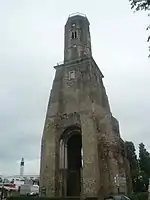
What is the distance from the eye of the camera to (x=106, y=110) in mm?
40062

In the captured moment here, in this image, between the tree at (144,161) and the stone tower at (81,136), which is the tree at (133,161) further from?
the stone tower at (81,136)

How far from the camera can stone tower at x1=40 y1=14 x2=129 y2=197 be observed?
110ft

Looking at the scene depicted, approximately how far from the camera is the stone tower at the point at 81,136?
33.5 meters

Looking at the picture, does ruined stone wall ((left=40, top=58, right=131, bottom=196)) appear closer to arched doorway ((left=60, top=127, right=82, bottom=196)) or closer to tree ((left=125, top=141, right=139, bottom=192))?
arched doorway ((left=60, top=127, right=82, bottom=196))

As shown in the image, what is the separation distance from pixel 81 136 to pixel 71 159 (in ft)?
17.1

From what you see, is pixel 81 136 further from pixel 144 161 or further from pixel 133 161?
pixel 144 161

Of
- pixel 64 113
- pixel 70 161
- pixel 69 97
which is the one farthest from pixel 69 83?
pixel 70 161

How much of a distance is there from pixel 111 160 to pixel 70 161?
8692mm

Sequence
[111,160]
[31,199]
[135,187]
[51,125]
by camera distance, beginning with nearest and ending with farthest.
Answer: [31,199] → [111,160] → [51,125] → [135,187]

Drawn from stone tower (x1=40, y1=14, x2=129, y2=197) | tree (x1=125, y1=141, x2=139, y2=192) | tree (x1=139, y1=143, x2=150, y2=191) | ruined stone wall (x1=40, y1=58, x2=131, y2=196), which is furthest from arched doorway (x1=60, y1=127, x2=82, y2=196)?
tree (x1=139, y1=143, x2=150, y2=191)

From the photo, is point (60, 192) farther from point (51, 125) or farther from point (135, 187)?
point (135, 187)

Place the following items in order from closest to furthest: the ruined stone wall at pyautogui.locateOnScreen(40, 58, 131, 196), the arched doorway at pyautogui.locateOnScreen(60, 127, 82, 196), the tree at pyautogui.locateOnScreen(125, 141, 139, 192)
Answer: the ruined stone wall at pyautogui.locateOnScreen(40, 58, 131, 196)
the arched doorway at pyautogui.locateOnScreen(60, 127, 82, 196)
the tree at pyautogui.locateOnScreen(125, 141, 139, 192)

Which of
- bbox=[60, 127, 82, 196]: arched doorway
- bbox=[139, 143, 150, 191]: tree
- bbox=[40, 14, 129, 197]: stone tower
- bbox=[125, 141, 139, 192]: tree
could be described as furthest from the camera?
bbox=[139, 143, 150, 191]: tree

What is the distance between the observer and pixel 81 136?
38250 mm
